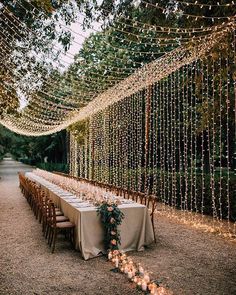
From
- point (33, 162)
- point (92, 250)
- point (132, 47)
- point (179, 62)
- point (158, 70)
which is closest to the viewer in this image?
point (92, 250)

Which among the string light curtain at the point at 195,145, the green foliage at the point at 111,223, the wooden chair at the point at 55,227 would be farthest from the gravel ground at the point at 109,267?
the string light curtain at the point at 195,145

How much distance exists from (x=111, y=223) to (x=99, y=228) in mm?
288

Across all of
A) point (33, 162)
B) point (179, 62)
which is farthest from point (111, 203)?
point (33, 162)

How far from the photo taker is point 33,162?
46.7 m

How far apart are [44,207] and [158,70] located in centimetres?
368

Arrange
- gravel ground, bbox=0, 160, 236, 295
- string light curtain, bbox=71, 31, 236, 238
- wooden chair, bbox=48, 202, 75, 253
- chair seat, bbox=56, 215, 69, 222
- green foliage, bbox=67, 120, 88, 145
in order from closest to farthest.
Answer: gravel ground, bbox=0, 160, 236, 295 → wooden chair, bbox=48, 202, 75, 253 → chair seat, bbox=56, 215, 69, 222 → string light curtain, bbox=71, 31, 236, 238 → green foliage, bbox=67, 120, 88, 145

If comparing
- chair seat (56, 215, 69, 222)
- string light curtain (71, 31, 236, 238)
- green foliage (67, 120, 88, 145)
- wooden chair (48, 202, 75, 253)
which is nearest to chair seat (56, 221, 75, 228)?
wooden chair (48, 202, 75, 253)

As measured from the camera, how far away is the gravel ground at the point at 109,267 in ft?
12.1

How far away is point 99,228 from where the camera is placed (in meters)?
4.99

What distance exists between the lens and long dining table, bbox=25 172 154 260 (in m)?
4.85

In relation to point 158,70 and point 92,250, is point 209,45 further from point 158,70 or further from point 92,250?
point 92,250

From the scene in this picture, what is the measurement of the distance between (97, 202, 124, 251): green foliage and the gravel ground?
0.28 metres

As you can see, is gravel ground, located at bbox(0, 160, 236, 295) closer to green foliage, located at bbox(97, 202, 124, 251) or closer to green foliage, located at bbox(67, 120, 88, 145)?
green foliage, located at bbox(97, 202, 124, 251)

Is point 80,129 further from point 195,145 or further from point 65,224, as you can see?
point 65,224
